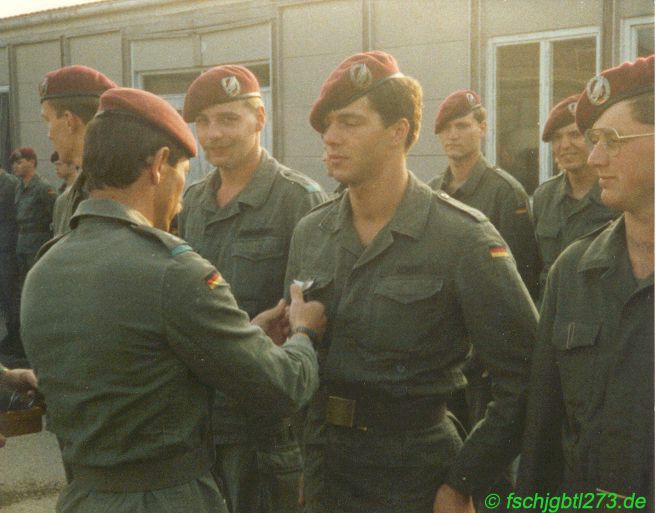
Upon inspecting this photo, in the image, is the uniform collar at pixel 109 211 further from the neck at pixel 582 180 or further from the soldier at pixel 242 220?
the neck at pixel 582 180

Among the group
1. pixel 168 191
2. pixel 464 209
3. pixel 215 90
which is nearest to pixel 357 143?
pixel 464 209

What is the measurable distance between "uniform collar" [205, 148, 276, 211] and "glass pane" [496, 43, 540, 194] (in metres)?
4.16

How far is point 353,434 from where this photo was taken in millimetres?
2996

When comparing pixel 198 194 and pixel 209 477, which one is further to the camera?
pixel 198 194

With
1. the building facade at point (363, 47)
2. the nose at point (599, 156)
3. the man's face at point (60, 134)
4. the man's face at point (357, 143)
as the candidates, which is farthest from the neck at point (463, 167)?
the nose at point (599, 156)

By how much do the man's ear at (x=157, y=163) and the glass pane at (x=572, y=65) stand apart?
5585 millimetres

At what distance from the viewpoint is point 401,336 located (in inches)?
117

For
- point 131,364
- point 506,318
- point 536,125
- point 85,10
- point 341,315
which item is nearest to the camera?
point 131,364

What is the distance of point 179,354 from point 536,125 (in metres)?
6.14

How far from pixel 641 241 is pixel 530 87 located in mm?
5803

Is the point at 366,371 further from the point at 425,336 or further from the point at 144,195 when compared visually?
the point at 144,195

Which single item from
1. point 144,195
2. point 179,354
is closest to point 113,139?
point 144,195

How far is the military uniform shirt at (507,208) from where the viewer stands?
577cm

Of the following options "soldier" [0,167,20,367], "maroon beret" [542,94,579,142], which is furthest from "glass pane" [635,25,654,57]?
"soldier" [0,167,20,367]
